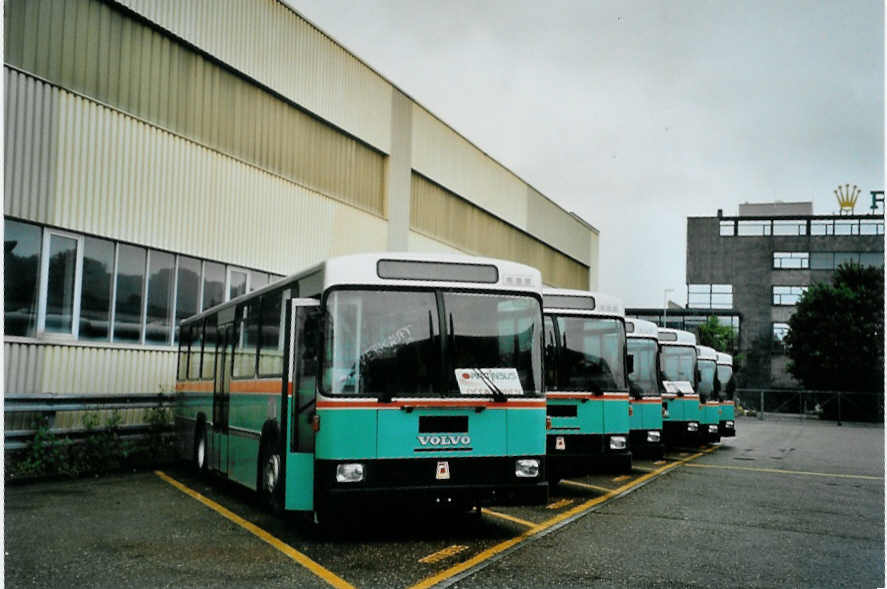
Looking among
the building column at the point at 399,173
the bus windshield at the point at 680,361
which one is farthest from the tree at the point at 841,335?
the building column at the point at 399,173

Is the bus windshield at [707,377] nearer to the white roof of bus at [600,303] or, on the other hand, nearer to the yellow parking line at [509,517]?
the white roof of bus at [600,303]

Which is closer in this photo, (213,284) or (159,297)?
(159,297)

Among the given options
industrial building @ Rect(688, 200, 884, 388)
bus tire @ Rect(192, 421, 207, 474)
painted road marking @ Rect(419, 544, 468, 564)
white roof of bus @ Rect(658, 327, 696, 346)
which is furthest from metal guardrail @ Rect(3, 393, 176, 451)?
industrial building @ Rect(688, 200, 884, 388)

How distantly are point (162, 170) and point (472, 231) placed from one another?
17.6 m

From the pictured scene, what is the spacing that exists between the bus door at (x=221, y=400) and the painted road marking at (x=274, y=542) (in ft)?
1.81

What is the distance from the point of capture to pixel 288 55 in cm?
2198

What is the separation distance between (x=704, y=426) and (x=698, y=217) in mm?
64490

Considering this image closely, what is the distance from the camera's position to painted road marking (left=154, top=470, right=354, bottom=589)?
23.1 feet

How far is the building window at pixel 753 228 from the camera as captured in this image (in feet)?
272

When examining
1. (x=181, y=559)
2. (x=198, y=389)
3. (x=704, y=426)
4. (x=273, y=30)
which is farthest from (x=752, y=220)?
(x=181, y=559)

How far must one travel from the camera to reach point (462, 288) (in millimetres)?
9000

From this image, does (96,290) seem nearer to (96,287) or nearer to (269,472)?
(96,287)

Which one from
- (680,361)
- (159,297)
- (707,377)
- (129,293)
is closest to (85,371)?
(129,293)

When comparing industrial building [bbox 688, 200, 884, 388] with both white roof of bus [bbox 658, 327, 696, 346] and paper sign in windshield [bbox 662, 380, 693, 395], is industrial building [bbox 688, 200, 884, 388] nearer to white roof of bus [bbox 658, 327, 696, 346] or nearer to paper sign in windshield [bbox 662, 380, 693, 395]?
white roof of bus [bbox 658, 327, 696, 346]
